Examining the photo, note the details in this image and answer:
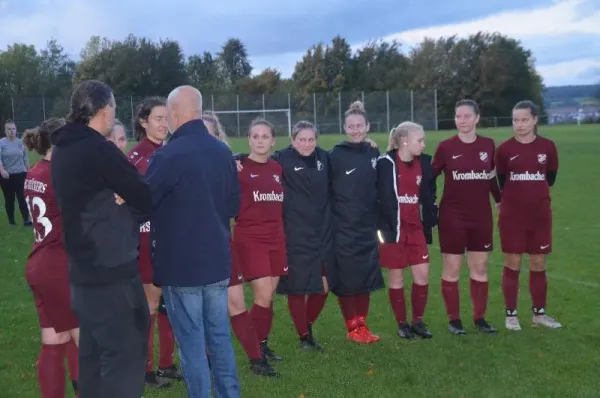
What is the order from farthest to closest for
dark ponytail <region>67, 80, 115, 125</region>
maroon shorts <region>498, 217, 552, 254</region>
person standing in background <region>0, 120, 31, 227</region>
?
person standing in background <region>0, 120, 31, 227</region> → maroon shorts <region>498, 217, 552, 254</region> → dark ponytail <region>67, 80, 115, 125</region>

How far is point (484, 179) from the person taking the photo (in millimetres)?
6336

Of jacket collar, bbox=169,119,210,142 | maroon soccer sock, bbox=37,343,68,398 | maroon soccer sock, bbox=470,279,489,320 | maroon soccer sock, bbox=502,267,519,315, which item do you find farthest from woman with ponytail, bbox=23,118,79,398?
maroon soccer sock, bbox=502,267,519,315

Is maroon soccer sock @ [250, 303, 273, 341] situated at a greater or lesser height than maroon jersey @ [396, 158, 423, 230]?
lesser

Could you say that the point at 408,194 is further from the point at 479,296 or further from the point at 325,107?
the point at 325,107

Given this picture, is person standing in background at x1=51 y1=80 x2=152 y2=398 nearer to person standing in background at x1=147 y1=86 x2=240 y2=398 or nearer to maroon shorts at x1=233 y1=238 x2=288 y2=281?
person standing in background at x1=147 y1=86 x2=240 y2=398

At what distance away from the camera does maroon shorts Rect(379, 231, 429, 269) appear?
6219 millimetres

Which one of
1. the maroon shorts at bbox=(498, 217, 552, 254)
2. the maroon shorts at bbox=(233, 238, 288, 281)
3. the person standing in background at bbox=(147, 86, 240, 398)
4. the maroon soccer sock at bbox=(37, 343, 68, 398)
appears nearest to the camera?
the person standing in background at bbox=(147, 86, 240, 398)

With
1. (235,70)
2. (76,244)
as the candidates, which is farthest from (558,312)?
(235,70)

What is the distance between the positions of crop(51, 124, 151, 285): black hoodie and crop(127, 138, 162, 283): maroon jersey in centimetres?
146

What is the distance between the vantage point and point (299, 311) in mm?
6031

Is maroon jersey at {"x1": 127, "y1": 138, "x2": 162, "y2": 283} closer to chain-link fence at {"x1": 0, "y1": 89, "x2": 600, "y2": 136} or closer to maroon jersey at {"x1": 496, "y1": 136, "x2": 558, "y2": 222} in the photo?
maroon jersey at {"x1": 496, "y1": 136, "x2": 558, "y2": 222}

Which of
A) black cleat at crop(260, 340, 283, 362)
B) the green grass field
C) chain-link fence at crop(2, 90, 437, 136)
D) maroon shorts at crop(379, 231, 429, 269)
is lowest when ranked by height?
the green grass field

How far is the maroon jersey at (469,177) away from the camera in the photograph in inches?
248

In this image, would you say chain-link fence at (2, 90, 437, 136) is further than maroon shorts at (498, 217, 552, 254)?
Yes
